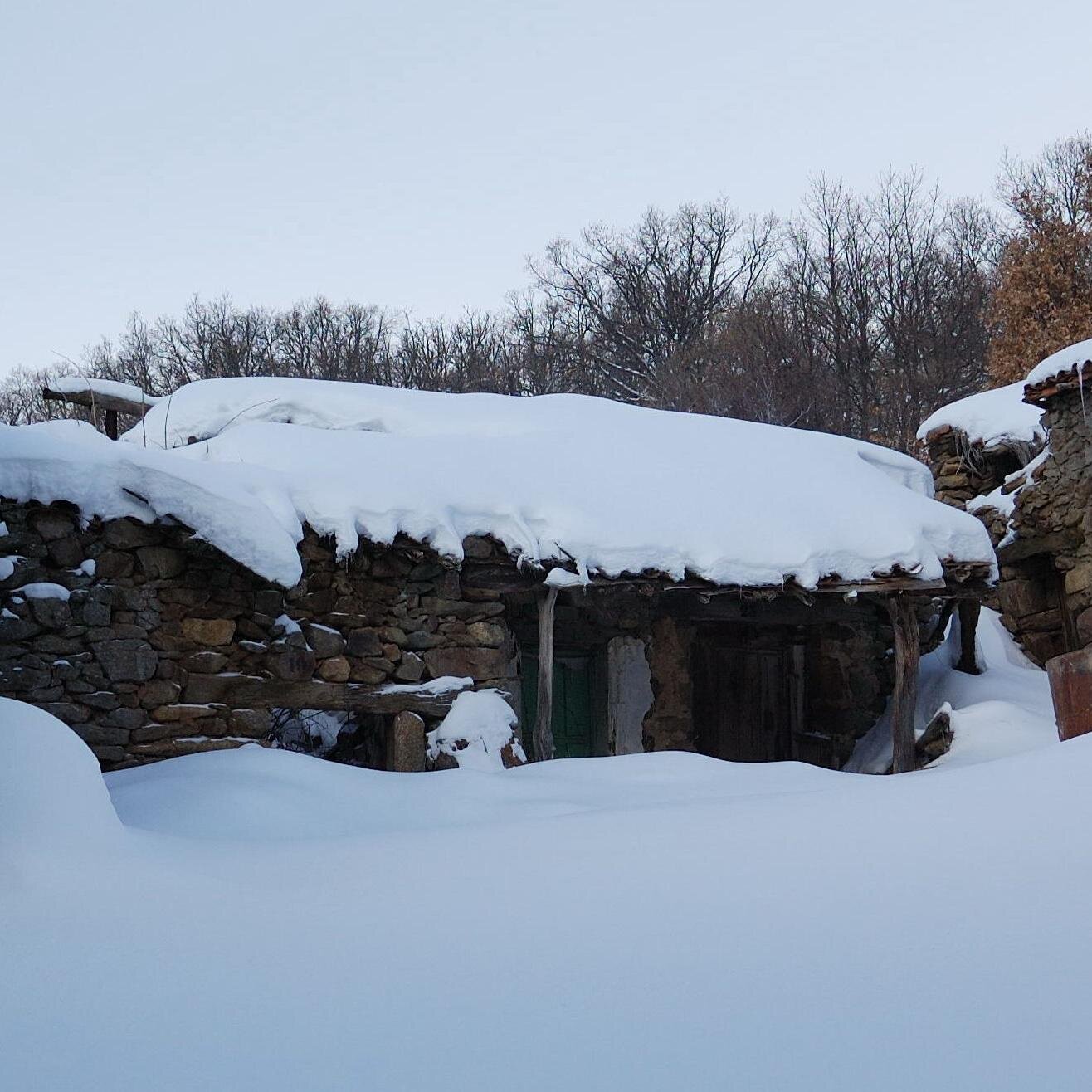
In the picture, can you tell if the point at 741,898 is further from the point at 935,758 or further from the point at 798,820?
the point at 935,758

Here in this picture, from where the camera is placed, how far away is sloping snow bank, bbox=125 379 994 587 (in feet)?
23.4

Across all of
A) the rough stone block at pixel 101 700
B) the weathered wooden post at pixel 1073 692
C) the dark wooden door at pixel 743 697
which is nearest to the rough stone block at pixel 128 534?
the rough stone block at pixel 101 700

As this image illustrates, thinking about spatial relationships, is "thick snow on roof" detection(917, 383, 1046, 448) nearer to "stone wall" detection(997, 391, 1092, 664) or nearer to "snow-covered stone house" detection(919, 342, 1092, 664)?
"snow-covered stone house" detection(919, 342, 1092, 664)

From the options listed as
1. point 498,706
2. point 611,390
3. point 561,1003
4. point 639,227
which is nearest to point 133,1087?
point 561,1003

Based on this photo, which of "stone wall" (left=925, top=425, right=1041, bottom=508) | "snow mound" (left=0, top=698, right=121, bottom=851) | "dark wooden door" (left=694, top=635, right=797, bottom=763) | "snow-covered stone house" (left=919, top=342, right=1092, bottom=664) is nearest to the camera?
"snow mound" (left=0, top=698, right=121, bottom=851)

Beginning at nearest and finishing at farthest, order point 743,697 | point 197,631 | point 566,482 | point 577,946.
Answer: point 577,946 → point 197,631 → point 566,482 → point 743,697

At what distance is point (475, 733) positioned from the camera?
7.02 meters

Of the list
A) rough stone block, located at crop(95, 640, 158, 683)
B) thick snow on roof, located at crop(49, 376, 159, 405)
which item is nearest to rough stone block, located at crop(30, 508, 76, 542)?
rough stone block, located at crop(95, 640, 158, 683)

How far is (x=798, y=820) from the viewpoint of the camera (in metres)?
2.73

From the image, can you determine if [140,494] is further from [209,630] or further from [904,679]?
[904,679]

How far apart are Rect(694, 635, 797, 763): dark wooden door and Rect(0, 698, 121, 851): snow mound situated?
7.85 m

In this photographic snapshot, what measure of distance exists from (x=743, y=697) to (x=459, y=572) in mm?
4261

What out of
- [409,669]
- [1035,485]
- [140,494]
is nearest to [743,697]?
[1035,485]

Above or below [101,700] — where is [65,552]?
above
